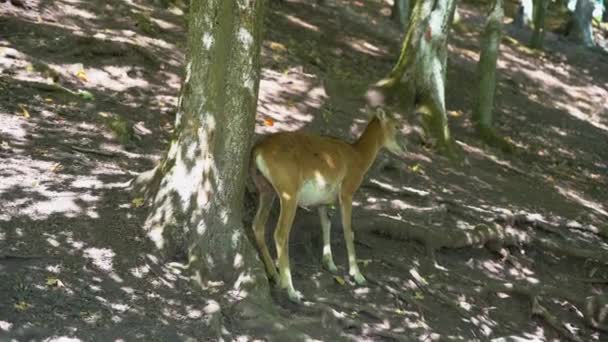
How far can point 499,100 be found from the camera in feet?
69.1

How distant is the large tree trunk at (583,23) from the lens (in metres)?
31.6

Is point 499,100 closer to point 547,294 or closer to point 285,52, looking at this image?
point 285,52

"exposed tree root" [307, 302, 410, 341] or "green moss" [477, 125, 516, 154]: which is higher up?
"exposed tree root" [307, 302, 410, 341]

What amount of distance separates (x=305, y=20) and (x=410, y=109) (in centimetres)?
895

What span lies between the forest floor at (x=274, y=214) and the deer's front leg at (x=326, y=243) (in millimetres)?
109

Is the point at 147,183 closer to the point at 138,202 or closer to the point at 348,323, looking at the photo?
the point at 138,202

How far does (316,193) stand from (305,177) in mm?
287

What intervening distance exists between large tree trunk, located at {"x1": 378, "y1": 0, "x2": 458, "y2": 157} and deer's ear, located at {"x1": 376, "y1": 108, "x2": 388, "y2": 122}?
18.9 feet

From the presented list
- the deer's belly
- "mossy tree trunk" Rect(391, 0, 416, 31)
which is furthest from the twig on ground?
"mossy tree trunk" Rect(391, 0, 416, 31)

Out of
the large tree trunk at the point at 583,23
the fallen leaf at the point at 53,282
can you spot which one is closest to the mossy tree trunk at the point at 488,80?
the fallen leaf at the point at 53,282

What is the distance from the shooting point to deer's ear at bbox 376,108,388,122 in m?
8.81

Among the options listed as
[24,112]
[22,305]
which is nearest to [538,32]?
[24,112]

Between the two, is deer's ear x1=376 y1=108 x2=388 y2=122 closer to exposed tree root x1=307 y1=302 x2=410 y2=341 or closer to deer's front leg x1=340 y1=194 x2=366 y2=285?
deer's front leg x1=340 y1=194 x2=366 y2=285

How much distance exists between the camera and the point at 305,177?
25.1ft
